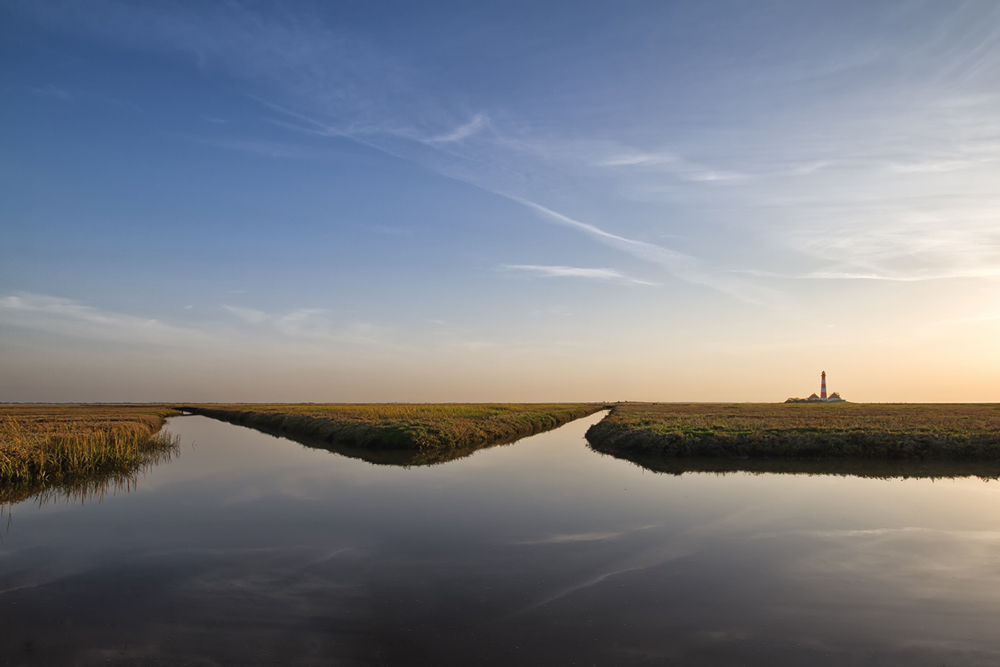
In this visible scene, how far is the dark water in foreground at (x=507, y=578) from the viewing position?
19.2ft

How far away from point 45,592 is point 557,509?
9.11m

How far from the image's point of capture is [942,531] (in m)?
10.8

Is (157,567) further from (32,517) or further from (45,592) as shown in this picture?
(32,517)

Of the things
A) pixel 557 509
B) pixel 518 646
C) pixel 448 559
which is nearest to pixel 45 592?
pixel 448 559

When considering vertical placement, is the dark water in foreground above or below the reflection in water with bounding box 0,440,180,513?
above

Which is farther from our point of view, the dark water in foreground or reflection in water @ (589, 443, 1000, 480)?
reflection in water @ (589, 443, 1000, 480)

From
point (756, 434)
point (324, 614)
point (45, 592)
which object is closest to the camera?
point (324, 614)

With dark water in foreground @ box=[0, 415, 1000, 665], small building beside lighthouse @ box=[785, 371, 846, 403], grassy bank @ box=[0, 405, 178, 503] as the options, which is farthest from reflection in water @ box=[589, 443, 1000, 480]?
small building beside lighthouse @ box=[785, 371, 846, 403]

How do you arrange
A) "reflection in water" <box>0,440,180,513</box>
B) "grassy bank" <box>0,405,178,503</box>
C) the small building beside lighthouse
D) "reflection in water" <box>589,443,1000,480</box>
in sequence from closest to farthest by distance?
1. "reflection in water" <box>0,440,180,513</box>
2. "grassy bank" <box>0,405,178,503</box>
3. "reflection in water" <box>589,443,1000,480</box>
4. the small building beside lighthouse

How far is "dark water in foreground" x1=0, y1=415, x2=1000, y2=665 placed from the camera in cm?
586

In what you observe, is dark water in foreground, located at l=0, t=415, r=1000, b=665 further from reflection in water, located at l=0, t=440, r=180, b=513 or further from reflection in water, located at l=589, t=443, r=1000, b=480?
reflection in water, located at l=589, t=443, r=1000, b=480

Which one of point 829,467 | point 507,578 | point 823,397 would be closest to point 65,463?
point 507,578

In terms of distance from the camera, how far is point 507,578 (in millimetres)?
7980

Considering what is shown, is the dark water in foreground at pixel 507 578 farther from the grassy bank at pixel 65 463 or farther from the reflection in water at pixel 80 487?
the grassy bank at pixel 65 463
